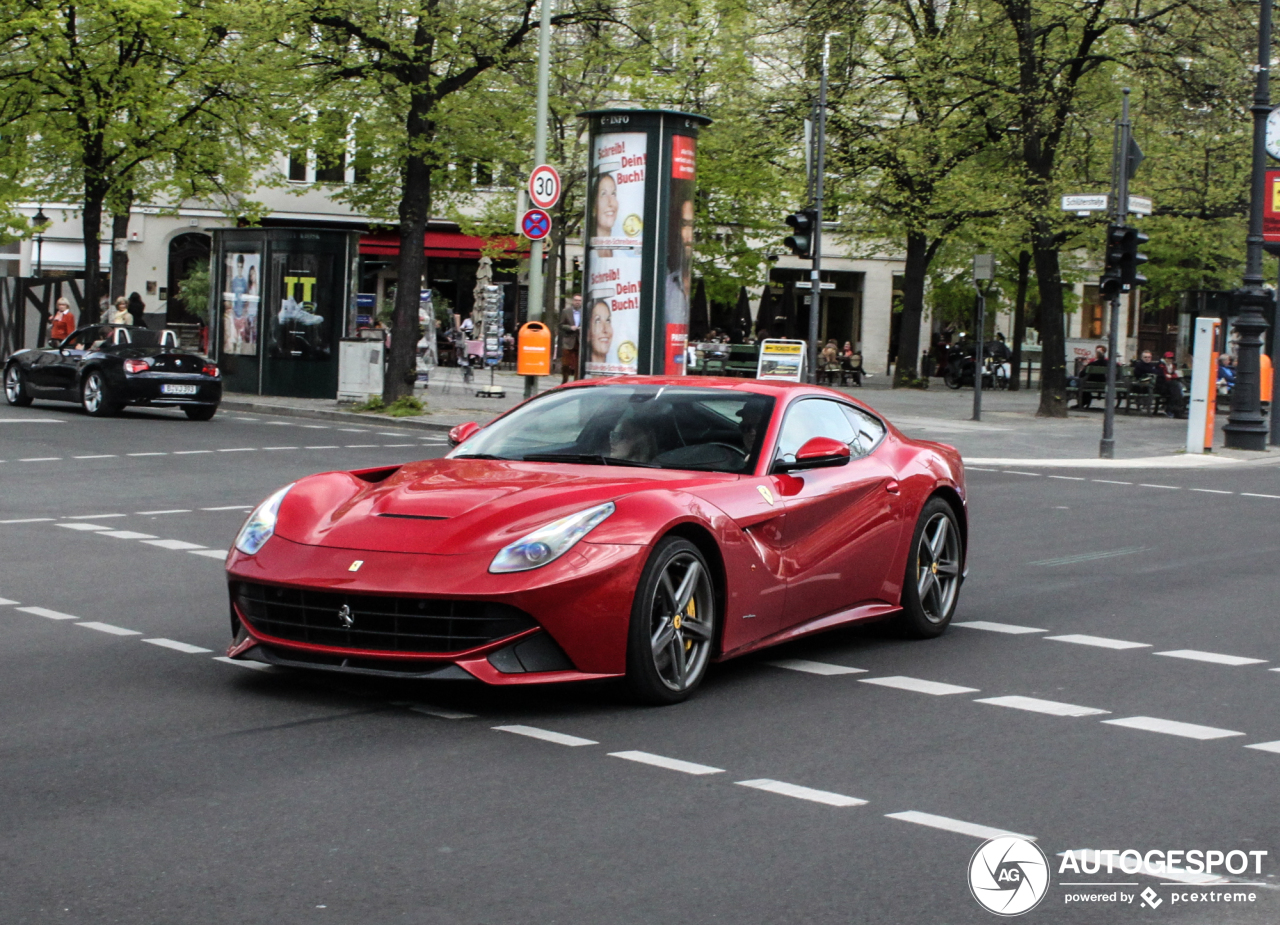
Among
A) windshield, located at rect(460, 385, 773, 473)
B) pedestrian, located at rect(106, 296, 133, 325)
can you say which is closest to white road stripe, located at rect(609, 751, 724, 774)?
windshield, located at rect(460, 385, 773, 473)

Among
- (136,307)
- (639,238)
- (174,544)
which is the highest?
(639,238)

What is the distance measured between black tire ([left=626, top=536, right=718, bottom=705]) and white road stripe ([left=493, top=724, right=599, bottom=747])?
0.48m

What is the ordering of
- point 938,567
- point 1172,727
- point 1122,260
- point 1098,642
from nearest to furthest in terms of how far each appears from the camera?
point 1172,727, point 1098,642, point 938,567, point 1122,260

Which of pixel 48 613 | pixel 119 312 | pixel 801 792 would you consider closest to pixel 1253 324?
pixel 119 312

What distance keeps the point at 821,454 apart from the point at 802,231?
19677 millimetres

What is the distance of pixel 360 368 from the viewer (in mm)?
28250

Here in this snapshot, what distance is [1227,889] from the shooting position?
4.54m

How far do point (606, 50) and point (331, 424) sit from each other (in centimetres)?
734

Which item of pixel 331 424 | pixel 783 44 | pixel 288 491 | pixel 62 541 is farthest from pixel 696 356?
pixel 288 491

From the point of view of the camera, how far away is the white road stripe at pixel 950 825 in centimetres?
503

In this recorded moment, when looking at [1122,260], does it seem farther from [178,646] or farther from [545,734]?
[545,734]

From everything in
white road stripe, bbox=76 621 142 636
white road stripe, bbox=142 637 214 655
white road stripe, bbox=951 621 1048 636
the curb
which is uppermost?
the curb

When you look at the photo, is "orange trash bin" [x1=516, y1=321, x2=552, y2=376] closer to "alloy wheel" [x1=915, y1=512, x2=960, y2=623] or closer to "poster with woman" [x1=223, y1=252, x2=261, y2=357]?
"poster with woman" [x1=223, y1=252, x2=261, y2=357]

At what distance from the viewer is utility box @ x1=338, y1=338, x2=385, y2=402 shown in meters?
28.2
